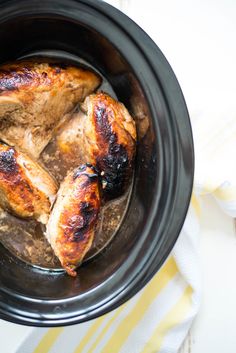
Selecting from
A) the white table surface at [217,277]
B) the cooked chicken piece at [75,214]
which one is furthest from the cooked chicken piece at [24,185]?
the white table surface at [217,277]

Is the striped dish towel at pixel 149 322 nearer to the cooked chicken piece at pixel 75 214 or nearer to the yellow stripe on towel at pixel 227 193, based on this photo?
the yellow stripe on towel at pixel 227 193

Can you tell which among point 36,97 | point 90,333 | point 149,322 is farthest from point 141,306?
point 36,97

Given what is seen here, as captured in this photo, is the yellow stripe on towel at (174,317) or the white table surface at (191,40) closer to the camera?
the white table surface at (191,40)

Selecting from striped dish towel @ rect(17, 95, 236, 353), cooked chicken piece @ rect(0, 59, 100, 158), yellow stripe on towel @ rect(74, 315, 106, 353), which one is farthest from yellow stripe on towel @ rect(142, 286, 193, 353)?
cooked chicken piece @ rect(0, 59, 100, 158)

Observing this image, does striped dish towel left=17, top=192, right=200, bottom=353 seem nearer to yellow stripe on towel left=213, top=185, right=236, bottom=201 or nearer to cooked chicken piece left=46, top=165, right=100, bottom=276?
yellow stripe on towel left=213, top=185, right=236, bottom=201

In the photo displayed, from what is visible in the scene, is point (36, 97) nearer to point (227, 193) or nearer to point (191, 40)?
point (191, 40)

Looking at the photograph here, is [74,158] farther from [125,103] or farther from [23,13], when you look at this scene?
[23,13]
